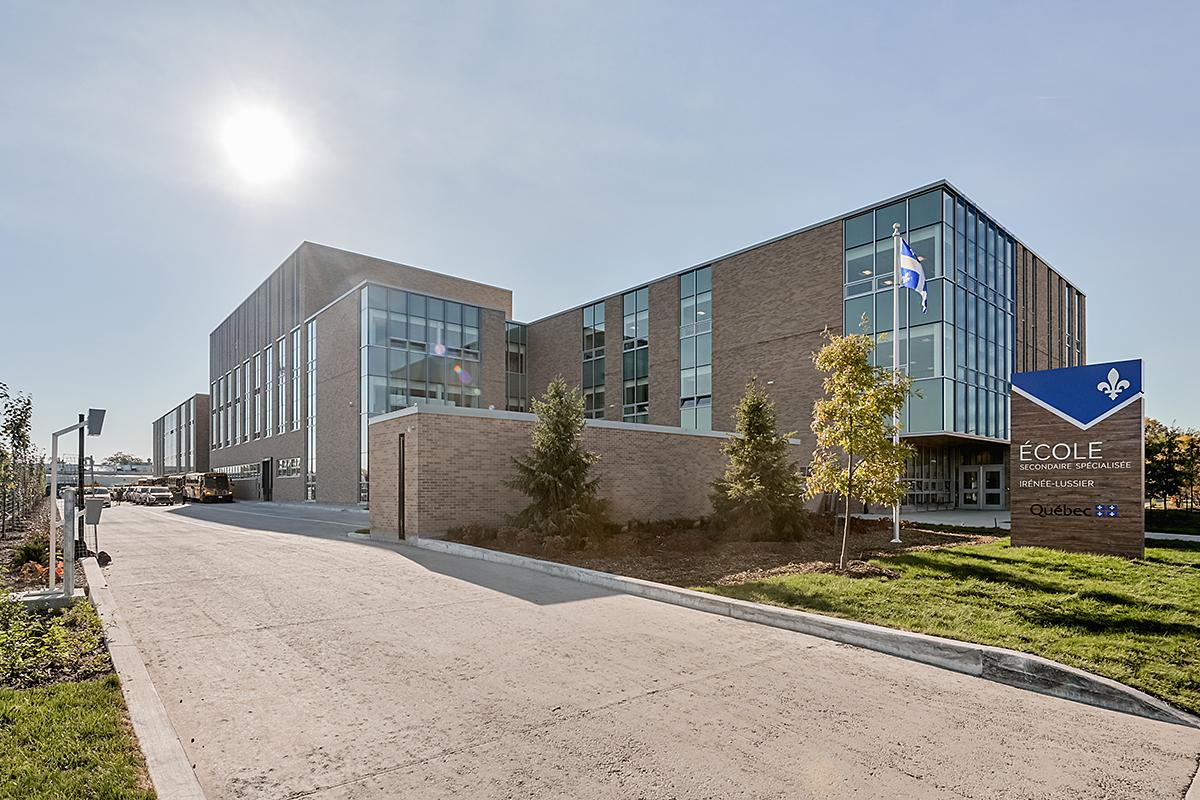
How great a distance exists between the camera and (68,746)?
424 cm

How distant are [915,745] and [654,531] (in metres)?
12.8

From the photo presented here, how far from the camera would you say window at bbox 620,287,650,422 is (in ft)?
131

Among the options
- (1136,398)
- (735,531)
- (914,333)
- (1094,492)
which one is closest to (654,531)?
(735,531)

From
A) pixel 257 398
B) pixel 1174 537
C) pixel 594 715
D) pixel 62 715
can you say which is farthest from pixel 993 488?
pixel 257 398

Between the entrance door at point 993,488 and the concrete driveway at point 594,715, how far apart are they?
99.9 ft

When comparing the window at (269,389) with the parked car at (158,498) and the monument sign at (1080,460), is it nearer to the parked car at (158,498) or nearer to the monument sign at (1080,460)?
the parked car at (158,498)

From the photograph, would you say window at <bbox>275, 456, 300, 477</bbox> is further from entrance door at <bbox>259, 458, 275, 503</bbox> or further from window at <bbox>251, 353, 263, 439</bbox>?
window at <bbox>251, 353, 263, 439</bbox>

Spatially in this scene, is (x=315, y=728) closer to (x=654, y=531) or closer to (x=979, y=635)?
(x=979, y=635)

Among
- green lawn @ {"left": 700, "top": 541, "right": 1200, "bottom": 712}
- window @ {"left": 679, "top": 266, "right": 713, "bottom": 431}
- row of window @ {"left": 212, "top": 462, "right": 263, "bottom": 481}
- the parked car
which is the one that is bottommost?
the parked car

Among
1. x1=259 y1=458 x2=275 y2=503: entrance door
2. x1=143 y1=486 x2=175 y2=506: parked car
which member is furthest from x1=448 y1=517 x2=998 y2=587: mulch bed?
x1=259 y1=458 x2=275 y2=503: entrance door

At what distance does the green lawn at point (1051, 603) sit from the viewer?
20.0ft

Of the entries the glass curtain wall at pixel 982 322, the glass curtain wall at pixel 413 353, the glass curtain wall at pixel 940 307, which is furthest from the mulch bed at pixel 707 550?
the glass curtain wall at pixel 413 353

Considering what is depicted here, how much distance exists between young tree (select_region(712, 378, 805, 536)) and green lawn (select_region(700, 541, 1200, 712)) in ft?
13.1

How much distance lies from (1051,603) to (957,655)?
2.92 meters
